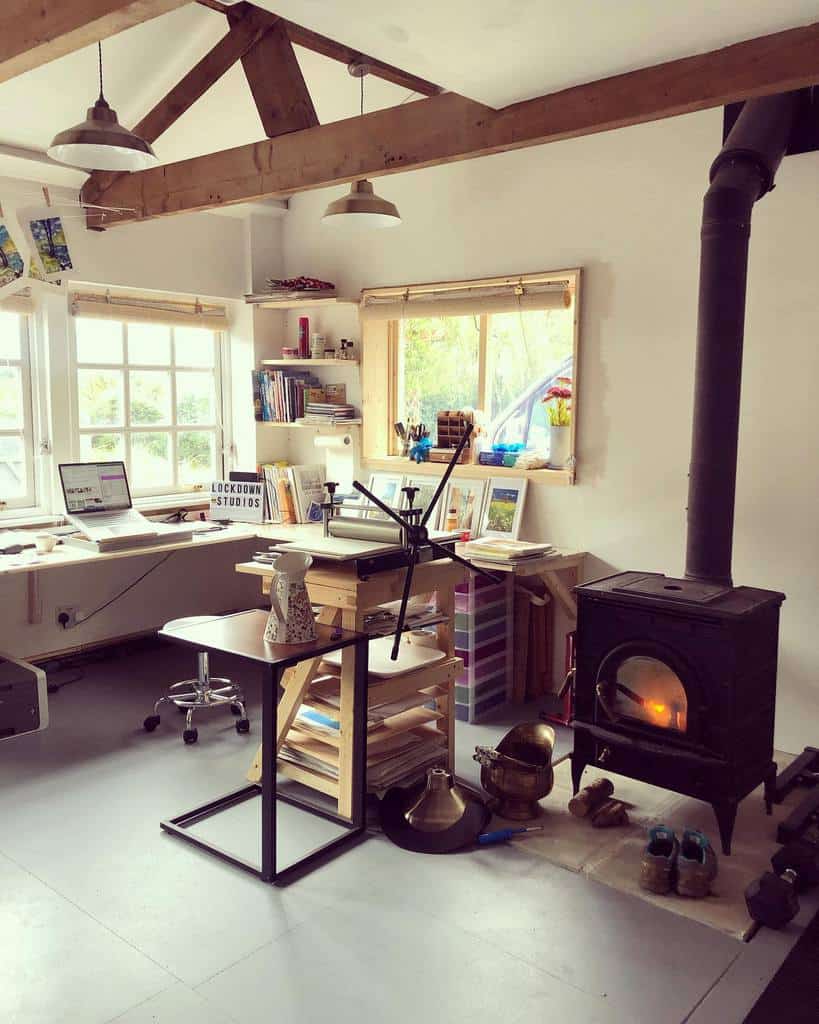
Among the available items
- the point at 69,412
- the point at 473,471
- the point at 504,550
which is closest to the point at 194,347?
the point at 69,412

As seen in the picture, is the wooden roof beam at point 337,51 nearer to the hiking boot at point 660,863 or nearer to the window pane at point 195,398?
the window pane at point 195,398

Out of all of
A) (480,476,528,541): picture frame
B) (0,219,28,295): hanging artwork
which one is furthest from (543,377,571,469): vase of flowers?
(0,219,28,295): hanging artwork

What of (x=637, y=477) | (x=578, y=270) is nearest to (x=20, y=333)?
(x=578, y=270)

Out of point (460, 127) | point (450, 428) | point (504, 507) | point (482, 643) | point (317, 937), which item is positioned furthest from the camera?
point (450, 428)

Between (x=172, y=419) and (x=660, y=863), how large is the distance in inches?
153

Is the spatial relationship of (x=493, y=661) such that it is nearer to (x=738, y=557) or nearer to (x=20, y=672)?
(x=738, y=557)

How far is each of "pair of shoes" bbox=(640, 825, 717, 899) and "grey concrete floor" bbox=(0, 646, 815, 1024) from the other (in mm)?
99

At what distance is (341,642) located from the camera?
2854 mm

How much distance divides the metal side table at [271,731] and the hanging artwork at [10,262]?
8.06 ft

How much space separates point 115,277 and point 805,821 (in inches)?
167

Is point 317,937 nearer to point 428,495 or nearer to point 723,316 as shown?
point 723,316

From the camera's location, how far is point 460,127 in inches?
122

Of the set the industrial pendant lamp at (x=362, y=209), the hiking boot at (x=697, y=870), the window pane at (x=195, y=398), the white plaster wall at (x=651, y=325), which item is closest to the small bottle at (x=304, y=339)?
the window pane at (x=195, y=398)

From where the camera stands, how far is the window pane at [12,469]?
4.66m
